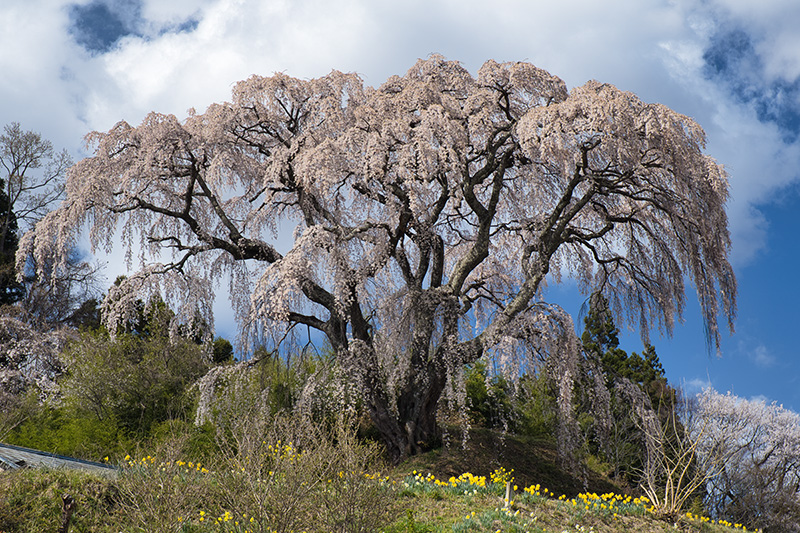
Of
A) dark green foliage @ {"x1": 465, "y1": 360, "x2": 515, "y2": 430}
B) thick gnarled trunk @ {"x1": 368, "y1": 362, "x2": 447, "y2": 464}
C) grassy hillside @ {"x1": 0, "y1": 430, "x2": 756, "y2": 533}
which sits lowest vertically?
grassy hillside @ {"x1": 0, "y1": 430, "x2": 756, "y2": 533}

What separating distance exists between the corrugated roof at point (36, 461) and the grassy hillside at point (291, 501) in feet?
1.57

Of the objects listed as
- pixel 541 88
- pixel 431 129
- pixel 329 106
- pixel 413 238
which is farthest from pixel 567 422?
pixel 329 106

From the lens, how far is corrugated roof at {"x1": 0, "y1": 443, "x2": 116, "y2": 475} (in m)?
7.41

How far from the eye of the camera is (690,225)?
34.6 feet

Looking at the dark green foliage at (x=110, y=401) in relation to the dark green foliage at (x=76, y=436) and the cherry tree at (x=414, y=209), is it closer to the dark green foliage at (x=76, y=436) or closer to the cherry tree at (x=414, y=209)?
the dark green foliage at (x=76, y=436)

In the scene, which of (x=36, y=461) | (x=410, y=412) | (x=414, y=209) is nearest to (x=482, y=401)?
(x=410, y=412)

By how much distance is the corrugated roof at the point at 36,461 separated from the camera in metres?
7.41

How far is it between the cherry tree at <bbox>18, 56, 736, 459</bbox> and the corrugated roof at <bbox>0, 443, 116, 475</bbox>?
2962 mm

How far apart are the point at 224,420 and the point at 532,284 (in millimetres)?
5643

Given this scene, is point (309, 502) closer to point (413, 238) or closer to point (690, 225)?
point (413, 238)

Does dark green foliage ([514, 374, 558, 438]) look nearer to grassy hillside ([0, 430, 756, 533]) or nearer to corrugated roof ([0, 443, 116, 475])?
grassy hillside ([0, 430, 756, 533])

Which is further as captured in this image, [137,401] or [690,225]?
[137,401]

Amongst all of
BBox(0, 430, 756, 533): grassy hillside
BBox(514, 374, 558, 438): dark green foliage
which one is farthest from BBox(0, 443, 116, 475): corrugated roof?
BBox(514, 374, 558, 438): dark green foliage

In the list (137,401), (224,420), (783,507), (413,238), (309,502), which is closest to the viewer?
(309,502)
